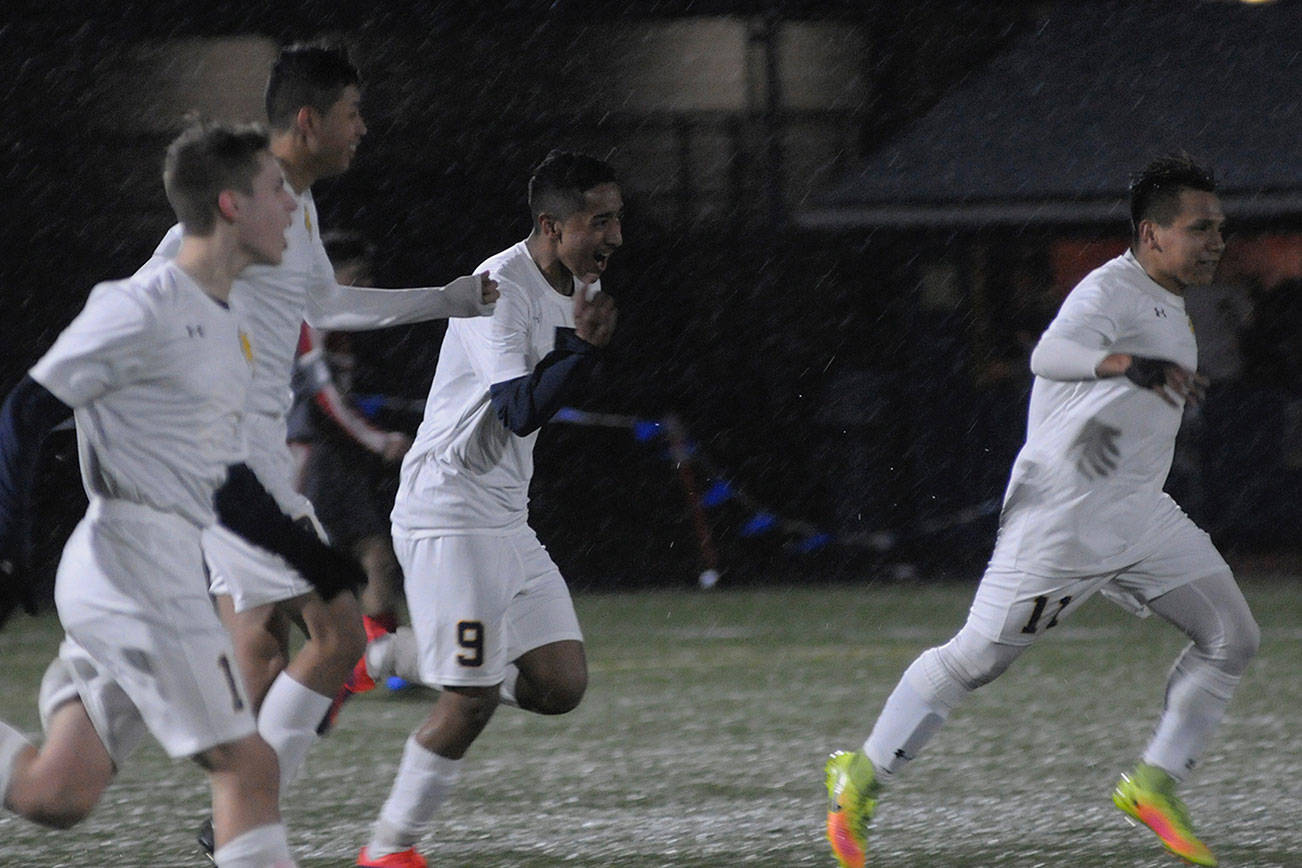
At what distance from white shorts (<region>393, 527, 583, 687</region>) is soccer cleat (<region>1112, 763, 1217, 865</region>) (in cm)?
153

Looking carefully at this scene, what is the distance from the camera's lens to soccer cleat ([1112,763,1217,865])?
550cm

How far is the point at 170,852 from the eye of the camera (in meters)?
5.84

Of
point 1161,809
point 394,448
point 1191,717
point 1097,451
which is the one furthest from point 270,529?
point 394,448

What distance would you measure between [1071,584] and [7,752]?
2754 millimetres

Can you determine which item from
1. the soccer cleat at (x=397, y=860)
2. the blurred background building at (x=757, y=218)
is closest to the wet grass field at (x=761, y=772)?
the soccer cleat at (x=397, y=860)

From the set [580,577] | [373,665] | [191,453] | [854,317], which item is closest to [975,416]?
[854,317]

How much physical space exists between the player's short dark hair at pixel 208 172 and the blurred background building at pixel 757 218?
11.2 meters

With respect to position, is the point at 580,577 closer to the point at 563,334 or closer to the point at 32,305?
the point at 32,305

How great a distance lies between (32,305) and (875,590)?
6.25 m

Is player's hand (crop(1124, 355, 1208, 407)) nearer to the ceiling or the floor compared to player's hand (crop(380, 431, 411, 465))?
nearer to the ceiling

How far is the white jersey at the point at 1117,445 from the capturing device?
5727mm

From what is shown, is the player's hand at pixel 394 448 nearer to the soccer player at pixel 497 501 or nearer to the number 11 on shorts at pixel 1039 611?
the soccer player at pixel 497 501

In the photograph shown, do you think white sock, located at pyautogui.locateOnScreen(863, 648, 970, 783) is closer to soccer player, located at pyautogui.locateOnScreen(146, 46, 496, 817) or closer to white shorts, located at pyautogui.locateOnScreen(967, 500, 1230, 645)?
white shorts, located at pyautogui.locateOnScreen(967, 500, 1230, 645)

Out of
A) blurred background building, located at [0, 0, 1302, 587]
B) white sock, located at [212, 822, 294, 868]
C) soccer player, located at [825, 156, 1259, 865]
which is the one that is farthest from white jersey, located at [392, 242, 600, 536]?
blurred background building, located at [0, 0, 1302, 587]
